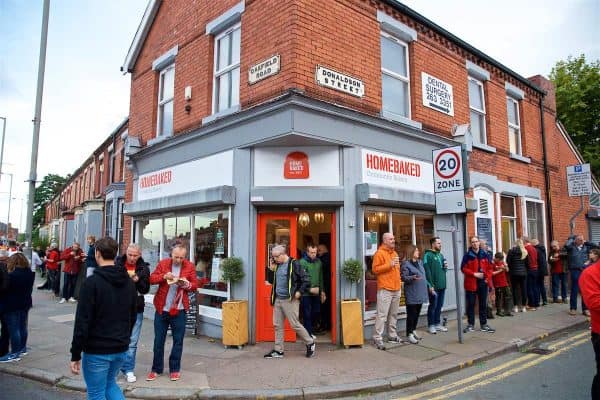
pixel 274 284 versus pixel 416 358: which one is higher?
pixel 274 284

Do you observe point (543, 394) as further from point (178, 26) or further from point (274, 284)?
point (178, 26)

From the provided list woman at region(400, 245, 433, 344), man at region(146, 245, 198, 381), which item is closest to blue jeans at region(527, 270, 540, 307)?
woman at region(400, 245, 433, 344)

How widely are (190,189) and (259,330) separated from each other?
354cm

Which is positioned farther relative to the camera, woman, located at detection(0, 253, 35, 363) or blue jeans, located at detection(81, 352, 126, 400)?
woman, located at detection(0, 253, 35, 363)

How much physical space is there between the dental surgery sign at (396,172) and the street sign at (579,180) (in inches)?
299

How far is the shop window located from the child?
7.18 feet

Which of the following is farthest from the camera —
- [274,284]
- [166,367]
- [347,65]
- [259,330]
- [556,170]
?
[556,170]

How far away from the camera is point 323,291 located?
7.96 metres

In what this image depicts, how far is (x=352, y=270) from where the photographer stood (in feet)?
24.3

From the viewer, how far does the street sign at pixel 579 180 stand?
44.5 ft

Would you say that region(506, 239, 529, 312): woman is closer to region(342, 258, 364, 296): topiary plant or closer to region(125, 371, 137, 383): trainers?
region(342, 258, 364, 296): topiary plant

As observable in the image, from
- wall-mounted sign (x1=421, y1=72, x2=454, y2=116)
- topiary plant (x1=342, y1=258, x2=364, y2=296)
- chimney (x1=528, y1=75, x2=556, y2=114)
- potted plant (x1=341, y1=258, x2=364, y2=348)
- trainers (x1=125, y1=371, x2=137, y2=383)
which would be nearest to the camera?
trainers (x1=125, y1=371, x2=137, y2=383)

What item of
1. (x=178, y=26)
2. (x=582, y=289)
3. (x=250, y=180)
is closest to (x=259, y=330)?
(x=250, y=180)

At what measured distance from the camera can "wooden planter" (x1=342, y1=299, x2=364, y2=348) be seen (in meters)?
7.11
